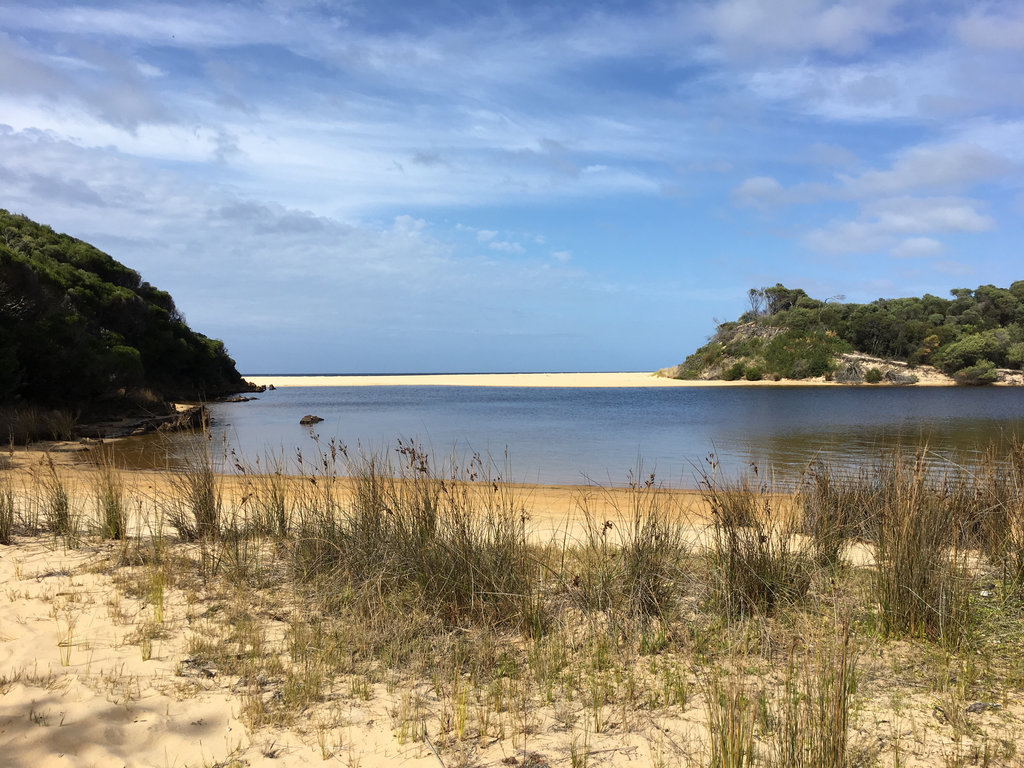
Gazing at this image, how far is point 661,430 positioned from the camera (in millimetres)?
22984

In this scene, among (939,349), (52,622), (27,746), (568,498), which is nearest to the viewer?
(27,746)

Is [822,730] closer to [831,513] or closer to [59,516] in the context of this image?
[831,513]

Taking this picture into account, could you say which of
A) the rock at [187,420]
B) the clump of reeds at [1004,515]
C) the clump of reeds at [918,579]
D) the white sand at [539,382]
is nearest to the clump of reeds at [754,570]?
the clump of reeds at [918,579]

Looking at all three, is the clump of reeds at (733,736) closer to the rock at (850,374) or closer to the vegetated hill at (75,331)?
the vegetated hill at (75,331)

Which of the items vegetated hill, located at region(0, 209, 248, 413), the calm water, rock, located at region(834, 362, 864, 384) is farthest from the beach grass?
rock, located at region(834, 362, 864, 384)

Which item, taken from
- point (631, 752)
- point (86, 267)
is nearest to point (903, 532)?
point (631, 752)

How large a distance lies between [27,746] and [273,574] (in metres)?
2.57

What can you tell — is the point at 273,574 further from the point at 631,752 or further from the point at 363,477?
the point at 631,752

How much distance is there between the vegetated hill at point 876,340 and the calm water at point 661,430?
13805mm

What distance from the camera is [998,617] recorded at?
436 centimetres

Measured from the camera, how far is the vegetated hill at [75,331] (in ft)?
55.8

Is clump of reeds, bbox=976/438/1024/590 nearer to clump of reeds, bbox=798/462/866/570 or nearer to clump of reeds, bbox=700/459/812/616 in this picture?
clump of reeds, bbox=798/462/866/570

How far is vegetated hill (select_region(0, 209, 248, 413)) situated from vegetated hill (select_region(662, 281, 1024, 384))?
47.8 meters

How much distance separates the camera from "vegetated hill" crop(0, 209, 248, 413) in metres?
17.0
